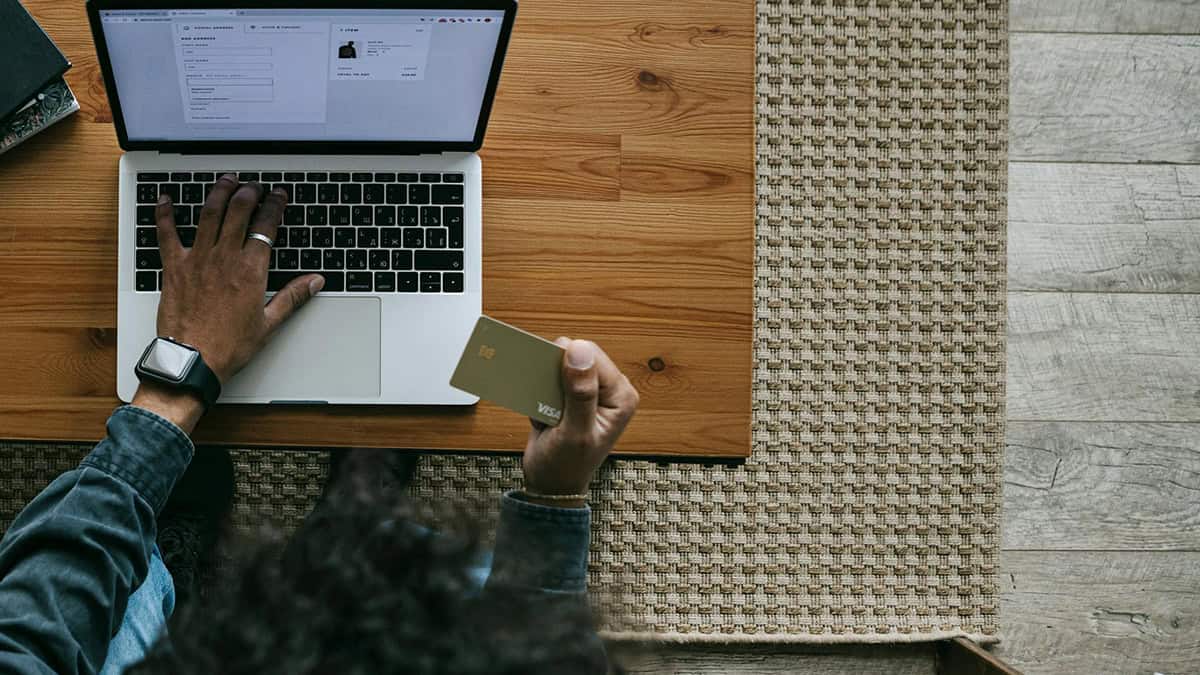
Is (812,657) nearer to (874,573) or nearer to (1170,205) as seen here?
(874,573)

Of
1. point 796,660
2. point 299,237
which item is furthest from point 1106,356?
point 299,237

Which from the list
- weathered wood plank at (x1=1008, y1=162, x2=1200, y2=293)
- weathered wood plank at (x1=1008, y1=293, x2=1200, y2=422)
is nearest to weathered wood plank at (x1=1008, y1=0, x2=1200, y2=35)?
weathered wood plank at (x1=1008, y1=162, x2=1200, y2=293)

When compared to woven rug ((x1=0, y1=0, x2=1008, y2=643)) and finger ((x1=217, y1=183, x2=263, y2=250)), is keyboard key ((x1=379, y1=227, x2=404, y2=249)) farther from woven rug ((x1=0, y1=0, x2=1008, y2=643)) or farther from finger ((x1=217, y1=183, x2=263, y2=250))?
woven rug ((x1=0, y1=0, x2=1008, y2=643))

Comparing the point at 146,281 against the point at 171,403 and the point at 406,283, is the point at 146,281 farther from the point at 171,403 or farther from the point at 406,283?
the point at 406,283

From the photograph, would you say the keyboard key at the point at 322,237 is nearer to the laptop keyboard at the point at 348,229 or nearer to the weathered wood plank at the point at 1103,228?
the laptop keyboard at the point at 348,229

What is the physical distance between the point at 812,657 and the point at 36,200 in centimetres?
104

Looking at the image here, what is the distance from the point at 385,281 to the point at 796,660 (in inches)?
31.1

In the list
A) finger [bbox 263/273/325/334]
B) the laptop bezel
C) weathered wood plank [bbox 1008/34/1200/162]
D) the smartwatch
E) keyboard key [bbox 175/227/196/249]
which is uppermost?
weathered wood plank [bbox 1008/34/1200/162]

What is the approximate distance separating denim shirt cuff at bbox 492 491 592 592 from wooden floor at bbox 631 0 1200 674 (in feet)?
2.70

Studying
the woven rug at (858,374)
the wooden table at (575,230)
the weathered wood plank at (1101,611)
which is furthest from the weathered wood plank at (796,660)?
the wooden table at (575,230)

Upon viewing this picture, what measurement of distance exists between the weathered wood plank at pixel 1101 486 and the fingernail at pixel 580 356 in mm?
828

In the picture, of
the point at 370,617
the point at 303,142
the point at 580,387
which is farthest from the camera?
the point at 303,142

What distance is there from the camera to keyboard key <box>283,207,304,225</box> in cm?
76

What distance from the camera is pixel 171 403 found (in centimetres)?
72
